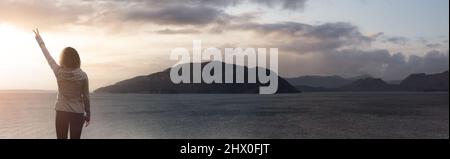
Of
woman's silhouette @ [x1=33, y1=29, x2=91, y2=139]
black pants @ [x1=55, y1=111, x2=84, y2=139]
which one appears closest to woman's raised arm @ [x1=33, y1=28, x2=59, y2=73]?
woman's silhouette @ [x1=33, y1=29, x2=91, y2=139]

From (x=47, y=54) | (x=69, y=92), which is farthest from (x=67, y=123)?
(x=47, y=54)

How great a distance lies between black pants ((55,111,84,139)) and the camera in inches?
256

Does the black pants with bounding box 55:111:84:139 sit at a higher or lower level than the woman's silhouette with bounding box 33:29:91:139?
lower

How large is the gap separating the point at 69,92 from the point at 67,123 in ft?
1.46

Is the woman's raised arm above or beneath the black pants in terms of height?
above

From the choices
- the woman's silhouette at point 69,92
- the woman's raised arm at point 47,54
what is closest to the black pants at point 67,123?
the woman's silhouette at point 69,92

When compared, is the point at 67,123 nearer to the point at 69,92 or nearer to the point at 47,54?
the point at 69,92

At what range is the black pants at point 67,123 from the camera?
6504 mm

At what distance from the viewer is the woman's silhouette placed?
6410mm

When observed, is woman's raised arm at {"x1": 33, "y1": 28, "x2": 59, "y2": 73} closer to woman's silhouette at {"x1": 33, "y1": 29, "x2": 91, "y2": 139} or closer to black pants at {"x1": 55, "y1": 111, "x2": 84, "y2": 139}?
woman's silhouette at {"x1": 33, "y1": 29, "x2": 91, "y2": 139}
